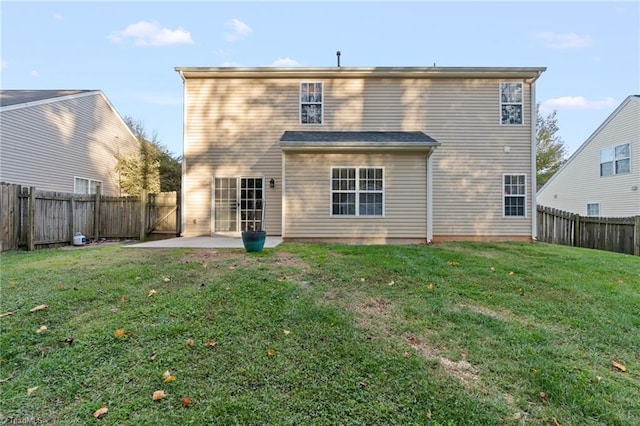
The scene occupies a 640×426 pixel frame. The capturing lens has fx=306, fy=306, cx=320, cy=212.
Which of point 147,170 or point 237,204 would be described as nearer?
point 237,204

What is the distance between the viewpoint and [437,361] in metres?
2.79

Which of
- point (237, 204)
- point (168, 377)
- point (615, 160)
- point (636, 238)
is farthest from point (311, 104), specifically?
point (615, 160)

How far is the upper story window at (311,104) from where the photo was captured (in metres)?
10.7

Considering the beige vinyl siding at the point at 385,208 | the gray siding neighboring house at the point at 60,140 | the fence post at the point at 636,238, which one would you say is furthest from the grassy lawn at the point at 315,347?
the gray siding neighboring house at the point at 60,140

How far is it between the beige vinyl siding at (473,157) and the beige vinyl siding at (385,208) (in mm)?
1305

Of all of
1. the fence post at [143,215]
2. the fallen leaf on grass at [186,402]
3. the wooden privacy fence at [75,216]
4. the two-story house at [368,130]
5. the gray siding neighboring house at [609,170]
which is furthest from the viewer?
the gray siding neighboring house at [609,170]

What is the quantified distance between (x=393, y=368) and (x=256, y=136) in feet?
30.8

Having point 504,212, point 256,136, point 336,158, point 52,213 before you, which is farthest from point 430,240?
point 52,213

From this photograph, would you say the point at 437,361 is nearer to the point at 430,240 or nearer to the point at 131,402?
the point at 131,402

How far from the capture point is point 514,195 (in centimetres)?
1034

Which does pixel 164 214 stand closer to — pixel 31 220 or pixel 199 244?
pixel 31 220

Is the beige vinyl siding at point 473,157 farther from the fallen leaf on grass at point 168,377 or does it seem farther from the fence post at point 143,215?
the fence post at point 143,215

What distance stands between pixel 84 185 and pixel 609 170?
24.8 meters

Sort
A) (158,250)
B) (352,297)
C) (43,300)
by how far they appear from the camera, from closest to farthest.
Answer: (43,300), (352,297), (158,250)
